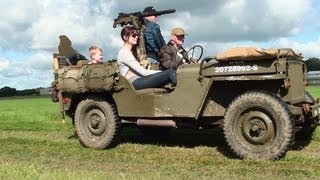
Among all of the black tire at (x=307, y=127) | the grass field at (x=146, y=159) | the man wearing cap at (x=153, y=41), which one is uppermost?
the man wearing cap at (x=153, y=41)

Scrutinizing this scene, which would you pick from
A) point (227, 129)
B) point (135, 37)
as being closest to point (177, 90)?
point (227, 129)

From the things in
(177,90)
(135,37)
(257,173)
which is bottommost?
(257,173)

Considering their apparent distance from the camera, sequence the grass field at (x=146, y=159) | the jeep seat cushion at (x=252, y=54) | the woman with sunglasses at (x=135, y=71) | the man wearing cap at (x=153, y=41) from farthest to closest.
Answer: the man wearing cap at (x=153, y=41)
the woman with sunglasses at (x=135, y=71)
the jeep seat cushion at (x=252, y=54)
the grass field at (x=146, y=159)

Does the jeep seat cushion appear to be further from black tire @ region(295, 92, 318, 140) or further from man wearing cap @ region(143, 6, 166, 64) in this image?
man wearing cap @ region(143, 6, 166, 64)

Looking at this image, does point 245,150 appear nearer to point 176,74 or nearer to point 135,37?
point 176,74

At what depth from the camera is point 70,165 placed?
6910 millimetres

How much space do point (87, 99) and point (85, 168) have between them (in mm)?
2328

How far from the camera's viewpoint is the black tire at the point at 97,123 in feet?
27.8

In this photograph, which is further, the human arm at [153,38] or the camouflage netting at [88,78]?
the human arm at [153,38]

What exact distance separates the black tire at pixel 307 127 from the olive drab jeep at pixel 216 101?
0.05ft

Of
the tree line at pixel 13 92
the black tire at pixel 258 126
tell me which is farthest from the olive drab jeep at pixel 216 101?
the tree line at pixel 13 92

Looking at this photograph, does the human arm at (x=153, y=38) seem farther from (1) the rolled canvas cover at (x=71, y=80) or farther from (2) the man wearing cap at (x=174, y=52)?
(1) the rolled canvas cover at (x=71, y=80)

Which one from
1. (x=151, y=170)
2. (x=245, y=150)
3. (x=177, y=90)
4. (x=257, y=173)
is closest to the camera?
(x=257, y=173)

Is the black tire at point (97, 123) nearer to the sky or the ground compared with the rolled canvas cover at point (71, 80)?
nearer to the ground
